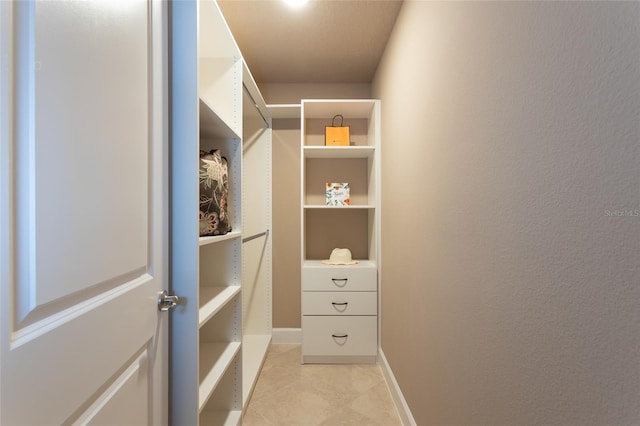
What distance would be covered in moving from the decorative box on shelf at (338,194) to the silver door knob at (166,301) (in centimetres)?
176

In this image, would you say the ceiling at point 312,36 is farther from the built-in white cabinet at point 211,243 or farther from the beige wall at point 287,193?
the built-in white cabinet at point 211,243

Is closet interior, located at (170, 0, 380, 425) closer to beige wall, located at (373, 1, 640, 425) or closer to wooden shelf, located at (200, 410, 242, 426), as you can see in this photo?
wooden shelf, located at (200, 410, 242, 426)

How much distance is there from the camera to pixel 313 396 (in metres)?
2.02

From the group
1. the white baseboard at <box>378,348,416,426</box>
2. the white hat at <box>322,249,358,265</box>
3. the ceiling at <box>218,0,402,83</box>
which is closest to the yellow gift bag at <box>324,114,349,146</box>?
the ceiling at <box>218,0,402,83</box>

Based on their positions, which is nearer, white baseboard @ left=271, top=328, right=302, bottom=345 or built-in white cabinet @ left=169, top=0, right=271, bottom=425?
built-in white cabinet @ left=169, top=0, right=271, bottom=425

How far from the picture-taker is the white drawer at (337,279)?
2414mm

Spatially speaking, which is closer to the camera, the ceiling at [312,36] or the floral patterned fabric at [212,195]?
the floral patterned fabric at [212,195]

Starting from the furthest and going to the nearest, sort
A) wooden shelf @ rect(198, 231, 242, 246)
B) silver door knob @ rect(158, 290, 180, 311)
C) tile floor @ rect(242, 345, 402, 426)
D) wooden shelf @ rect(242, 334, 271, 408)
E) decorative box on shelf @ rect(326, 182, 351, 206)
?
decorative box on shelf @ rect(326, 182, 351, 206) → wooden shelf @ rect(242, 334, 271, 408) → tile floor @ rect(242, 345, 402, 426) → wooden shelf @ rect(198, 231, 242, 246) → silver door knob @ rect(158, 290, 180, 311)

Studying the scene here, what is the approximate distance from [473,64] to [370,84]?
203 cm

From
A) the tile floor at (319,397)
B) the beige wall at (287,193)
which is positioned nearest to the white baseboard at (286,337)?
the beige wall at (287,193)

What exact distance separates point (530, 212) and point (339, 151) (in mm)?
1992

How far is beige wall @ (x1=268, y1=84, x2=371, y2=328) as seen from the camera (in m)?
2.87

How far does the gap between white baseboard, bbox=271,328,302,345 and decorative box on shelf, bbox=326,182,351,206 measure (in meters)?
1.24

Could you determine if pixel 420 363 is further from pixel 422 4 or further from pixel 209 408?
pixel 422 4
